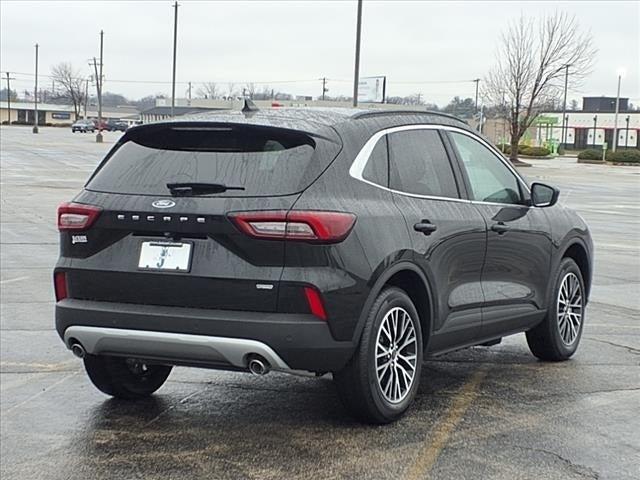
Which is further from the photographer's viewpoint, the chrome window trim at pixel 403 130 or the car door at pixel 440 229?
the car door at pixel 440 229

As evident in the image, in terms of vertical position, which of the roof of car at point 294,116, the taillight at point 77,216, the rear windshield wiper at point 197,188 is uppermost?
the roof of car at point 294,116

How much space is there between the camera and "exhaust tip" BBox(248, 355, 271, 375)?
486 cm

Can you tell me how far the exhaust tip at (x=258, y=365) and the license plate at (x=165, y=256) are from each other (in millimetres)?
571

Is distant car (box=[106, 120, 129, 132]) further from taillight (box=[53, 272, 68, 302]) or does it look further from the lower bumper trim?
the lower bumper trim

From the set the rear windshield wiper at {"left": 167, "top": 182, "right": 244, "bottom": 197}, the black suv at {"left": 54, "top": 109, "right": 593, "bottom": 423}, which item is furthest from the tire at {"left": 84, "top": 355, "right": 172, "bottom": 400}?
the rear windshield wiper at {"left": 167, "top": 182, "right": 244, "bottom": 197}

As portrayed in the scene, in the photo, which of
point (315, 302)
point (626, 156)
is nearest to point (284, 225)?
point (315, 302)

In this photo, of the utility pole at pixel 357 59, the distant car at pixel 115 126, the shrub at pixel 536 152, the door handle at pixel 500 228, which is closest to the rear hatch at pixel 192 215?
the door handle at pixel 500 228

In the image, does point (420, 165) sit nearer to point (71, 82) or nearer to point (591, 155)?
point (591, 155)

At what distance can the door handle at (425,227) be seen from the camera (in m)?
5.54

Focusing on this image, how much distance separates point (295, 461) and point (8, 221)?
14.1 metres

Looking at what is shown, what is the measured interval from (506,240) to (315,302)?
213 centimetres

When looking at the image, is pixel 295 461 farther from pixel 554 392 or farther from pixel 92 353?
pixel 554 392

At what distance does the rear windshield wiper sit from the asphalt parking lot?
1.33 m

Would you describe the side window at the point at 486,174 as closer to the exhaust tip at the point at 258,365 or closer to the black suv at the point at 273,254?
the black suv at the point at 273,254
